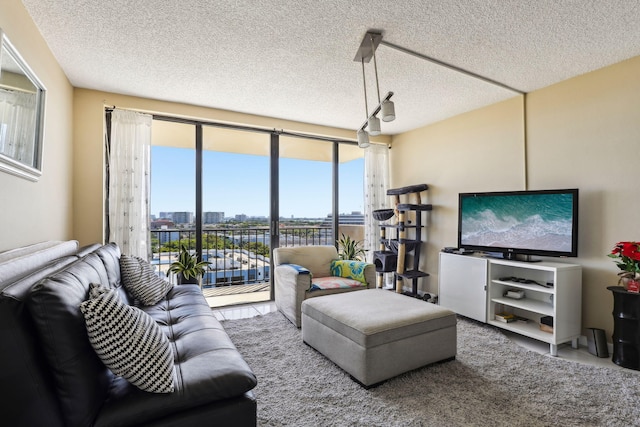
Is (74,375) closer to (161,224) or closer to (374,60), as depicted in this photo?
(374,60)

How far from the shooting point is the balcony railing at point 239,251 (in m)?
4.39

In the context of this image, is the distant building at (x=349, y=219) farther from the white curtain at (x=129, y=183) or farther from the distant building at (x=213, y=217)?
the white curtain at (x=129, y=183)

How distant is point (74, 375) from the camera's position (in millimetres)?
1069

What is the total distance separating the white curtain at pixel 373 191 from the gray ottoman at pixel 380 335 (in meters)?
2.27

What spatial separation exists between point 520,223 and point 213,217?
359 cm

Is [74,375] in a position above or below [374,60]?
below

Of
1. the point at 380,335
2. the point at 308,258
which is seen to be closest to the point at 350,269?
the point at 308,258

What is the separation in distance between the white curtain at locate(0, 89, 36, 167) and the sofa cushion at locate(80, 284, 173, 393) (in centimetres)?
112

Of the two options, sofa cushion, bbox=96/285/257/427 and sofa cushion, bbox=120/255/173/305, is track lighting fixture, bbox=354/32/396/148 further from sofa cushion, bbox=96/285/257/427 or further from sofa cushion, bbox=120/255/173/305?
sofa cushion, bbox=120/255/173/305

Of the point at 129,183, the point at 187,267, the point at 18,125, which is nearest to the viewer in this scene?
the point at 18,125

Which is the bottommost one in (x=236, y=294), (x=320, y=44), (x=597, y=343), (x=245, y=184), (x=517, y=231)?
(x=236, y=294)

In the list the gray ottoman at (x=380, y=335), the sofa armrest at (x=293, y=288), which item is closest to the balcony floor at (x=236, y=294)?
the sofa armrest at (x=293, y=288)

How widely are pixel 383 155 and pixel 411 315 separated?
Answer: 10.7 feet

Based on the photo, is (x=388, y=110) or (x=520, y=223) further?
(x=520, y=223)
